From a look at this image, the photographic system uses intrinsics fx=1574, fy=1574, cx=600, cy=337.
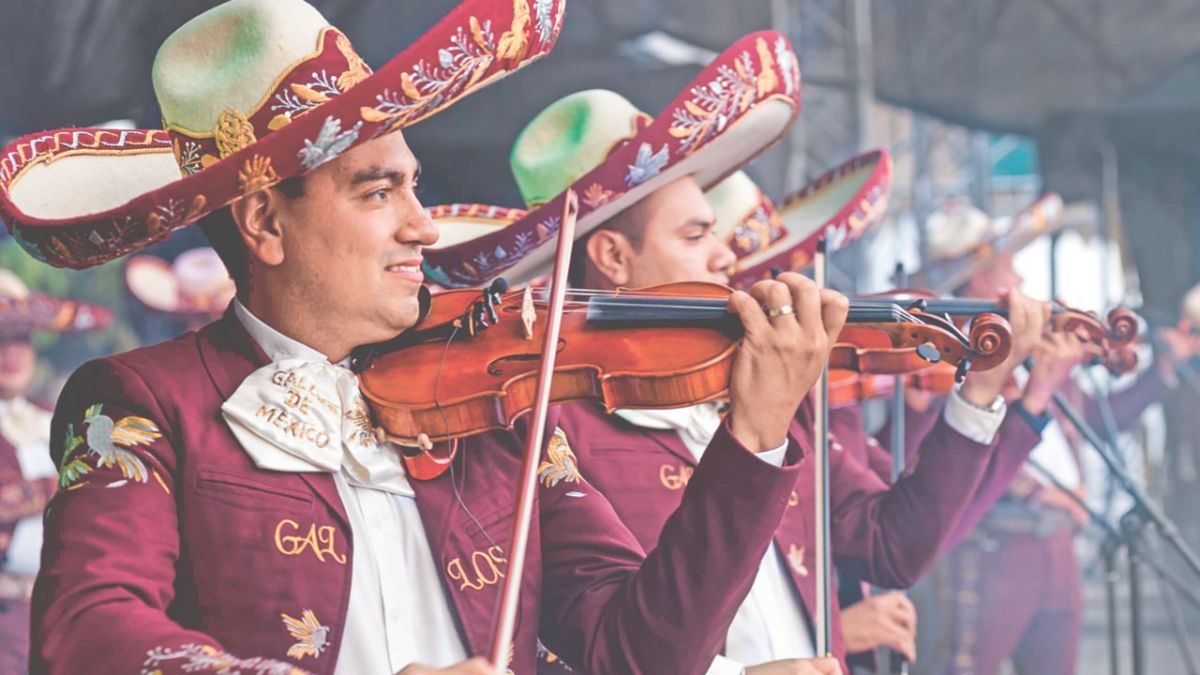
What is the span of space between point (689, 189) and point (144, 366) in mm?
1187

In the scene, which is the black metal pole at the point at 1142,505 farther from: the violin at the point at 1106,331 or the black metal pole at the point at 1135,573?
the violin at the point at 1106,331

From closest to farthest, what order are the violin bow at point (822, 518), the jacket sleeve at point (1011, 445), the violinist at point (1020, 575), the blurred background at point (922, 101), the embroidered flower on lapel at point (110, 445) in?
the embroidered flower on lapel at point (110, 445) → the violin bow at point (822, 518) → the jacket sleeve at point (1011, 445) → the blurred background at point (922, 101) → the violinist at point (1020, 575)

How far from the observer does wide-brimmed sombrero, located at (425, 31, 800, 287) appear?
2.25 meters

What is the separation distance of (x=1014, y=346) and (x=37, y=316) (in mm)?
3520

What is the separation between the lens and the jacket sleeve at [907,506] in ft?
7.95

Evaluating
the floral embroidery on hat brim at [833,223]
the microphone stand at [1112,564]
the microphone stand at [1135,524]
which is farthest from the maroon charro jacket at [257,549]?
the microphone stand at [1112,564]

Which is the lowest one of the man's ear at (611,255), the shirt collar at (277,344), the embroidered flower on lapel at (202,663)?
the embroidered flower on lapel at (202,663)

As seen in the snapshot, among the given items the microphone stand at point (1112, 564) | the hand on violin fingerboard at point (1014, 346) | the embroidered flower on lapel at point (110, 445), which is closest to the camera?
the embroidered flower on lapel at point (110, 445)

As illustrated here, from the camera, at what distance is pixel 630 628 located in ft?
5.50

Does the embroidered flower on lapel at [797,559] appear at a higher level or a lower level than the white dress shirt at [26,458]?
lower

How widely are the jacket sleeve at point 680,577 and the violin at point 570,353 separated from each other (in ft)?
0.40

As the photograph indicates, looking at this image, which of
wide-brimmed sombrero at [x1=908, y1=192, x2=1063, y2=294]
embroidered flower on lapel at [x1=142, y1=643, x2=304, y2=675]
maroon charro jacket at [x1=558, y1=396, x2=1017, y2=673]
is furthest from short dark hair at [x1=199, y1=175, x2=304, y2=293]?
wide-brimmed sombrero at [x1=908, y1=192, x2=1063, y2=294]

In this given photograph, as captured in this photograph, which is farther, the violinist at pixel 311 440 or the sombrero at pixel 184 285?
the sombrero at pixel 184 285

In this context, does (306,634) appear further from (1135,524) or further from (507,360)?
(1135,524)
